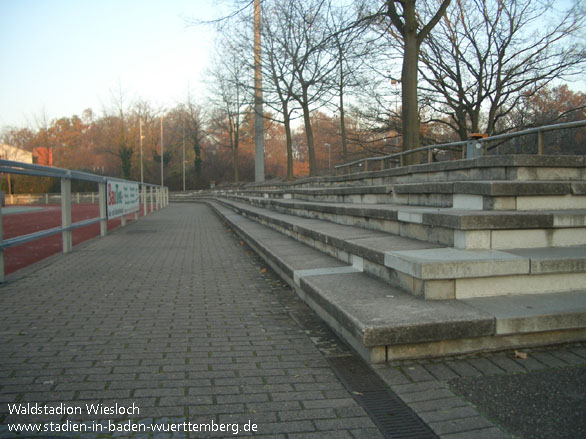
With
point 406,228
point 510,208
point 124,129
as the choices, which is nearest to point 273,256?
point 406,228

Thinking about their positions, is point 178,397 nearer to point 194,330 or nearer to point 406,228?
point 194,330

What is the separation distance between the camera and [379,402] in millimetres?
2686

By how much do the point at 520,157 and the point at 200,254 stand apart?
6278 millimetres

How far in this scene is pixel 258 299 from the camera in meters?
5.43

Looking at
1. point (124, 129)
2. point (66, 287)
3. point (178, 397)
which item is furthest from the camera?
point (124, 129)

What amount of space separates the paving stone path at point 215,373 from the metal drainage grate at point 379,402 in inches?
2.0

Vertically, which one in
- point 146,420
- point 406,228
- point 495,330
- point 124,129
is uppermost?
point 124,129

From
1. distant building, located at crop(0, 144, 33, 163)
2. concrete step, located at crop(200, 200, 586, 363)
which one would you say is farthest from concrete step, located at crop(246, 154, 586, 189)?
distant building, located at crop(0, 144, 33, 163)

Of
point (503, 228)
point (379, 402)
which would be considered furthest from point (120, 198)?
point (379, 402)

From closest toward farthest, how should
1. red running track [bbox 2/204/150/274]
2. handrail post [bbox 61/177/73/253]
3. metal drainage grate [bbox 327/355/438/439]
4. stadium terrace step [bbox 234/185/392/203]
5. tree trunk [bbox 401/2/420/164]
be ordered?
1. metal drainage grate [bbox 327/355/438/439]
2. red running track [bbox 2/204/150/274]
3. stadium terrace step [bbox 234/185/392/203]
4. handrail post [bbox 61/177/73/253]
5. tree trunk [bbox 401/2/420/164]

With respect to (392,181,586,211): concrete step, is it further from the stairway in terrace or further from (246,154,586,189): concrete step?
(246,154,586,189): concrete step

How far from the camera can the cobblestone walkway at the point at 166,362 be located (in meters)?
2.52

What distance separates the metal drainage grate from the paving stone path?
0.05m

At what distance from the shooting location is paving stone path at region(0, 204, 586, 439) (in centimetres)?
244
